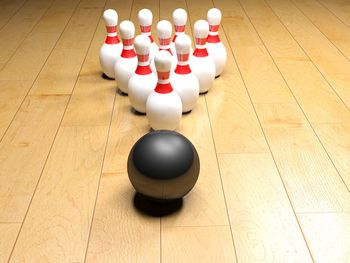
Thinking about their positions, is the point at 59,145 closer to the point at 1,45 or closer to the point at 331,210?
the point at 331,210

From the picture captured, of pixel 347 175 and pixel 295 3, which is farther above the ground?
pixel 347 175

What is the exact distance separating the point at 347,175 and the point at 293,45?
1103mm

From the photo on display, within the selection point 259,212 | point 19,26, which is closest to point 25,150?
point 259,212

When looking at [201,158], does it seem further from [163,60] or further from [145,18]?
[145,18]

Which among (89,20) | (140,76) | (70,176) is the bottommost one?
(89,20)

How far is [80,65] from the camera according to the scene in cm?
201

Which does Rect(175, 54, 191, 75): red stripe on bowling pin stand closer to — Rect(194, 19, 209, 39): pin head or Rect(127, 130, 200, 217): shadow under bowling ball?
Rect(194, 19, 209, 39): pin head

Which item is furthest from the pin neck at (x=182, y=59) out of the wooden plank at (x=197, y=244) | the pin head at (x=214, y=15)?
the wooden plank at (x=197, y=244)

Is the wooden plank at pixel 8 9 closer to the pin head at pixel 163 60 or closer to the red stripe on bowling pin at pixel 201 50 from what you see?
the red stripe on bowling pin at pixel 201 50

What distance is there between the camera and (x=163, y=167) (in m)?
1.05

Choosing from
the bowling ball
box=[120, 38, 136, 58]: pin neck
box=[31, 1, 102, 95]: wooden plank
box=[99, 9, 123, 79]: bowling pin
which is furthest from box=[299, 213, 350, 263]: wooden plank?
box=[31, 1, 102, 95]: wooden plank

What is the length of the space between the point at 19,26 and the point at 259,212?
195 cm

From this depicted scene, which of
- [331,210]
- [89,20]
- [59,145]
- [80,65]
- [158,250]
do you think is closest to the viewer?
[158,250]

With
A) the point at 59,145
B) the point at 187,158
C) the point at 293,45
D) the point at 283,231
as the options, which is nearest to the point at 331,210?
the point at 283,231
